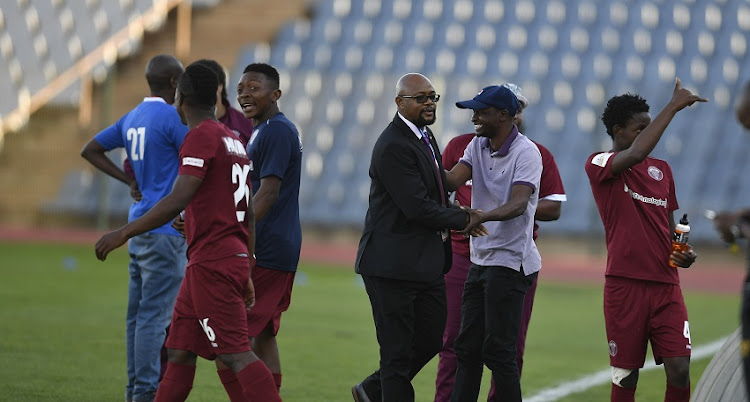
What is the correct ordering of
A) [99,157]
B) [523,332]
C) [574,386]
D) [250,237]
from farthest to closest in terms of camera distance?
[574,386]
[99,157]
[523,332]
[250,237]

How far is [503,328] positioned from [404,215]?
840 millimetres

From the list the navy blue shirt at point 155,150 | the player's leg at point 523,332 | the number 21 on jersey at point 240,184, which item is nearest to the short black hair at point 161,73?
the navy blue shirt at point 155,150

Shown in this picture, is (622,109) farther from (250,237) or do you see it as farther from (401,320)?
(250,237)

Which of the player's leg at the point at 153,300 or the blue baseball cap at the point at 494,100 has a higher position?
the blue baseball cap at the point at 494,100

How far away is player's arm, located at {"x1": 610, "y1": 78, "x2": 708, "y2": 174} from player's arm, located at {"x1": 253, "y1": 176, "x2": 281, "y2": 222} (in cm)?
197

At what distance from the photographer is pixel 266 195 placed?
6.54m

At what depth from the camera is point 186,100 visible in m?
5.77

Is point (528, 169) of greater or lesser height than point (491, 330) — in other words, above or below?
above

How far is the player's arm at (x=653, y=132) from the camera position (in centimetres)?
627

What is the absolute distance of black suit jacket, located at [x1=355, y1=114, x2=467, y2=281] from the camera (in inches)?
235

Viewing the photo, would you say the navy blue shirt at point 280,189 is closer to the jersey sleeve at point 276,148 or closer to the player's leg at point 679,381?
the jersey sleeve at point 276,148

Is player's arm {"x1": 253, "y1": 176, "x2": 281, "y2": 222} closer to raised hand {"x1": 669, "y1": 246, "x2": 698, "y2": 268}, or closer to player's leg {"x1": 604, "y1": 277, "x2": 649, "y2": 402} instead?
player's leg {"x1": 604, "y1": 277, "x2": 649, "y2": 402}

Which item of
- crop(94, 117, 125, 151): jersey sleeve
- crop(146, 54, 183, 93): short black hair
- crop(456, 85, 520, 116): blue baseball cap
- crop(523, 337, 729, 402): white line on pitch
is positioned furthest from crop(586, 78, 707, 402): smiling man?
crop(94, 117, 125, 151): jersey sleeve

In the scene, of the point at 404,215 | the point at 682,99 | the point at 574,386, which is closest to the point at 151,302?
the point at 404,215
